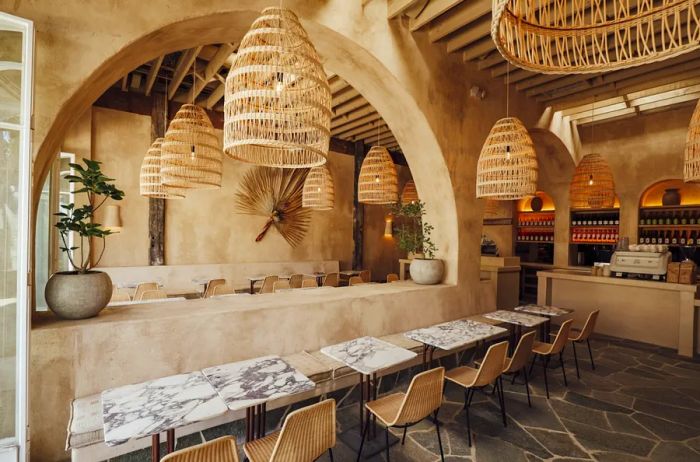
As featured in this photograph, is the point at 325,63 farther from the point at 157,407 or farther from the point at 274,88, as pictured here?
the point at 157,407

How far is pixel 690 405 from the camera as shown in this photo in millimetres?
3736

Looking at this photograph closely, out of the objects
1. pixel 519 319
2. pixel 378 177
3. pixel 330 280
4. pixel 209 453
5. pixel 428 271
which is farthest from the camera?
pixel 330 280

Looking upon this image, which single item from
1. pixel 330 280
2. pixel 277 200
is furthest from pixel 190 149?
pixel 277 200

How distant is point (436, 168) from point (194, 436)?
400 cm

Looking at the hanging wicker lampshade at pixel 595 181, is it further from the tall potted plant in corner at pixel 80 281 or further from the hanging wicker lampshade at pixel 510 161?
the tall potted plant in corner at pixel 80 281

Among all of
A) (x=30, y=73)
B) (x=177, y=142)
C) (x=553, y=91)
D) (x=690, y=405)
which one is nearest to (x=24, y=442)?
(x=30, y=73)

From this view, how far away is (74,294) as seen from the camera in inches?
101

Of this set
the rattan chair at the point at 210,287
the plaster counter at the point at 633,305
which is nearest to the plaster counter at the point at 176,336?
the rattan chair at the point at 210,287

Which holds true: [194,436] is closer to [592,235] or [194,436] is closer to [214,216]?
[214,216]

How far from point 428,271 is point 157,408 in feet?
11.7

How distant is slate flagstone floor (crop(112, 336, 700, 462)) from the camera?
2.86 m

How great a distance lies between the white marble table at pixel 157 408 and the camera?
1782 millimetres

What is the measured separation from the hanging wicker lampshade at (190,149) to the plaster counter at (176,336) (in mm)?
1403

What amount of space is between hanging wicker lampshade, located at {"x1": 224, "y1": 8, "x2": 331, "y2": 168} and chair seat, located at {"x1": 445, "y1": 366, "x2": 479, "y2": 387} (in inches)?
92.2
